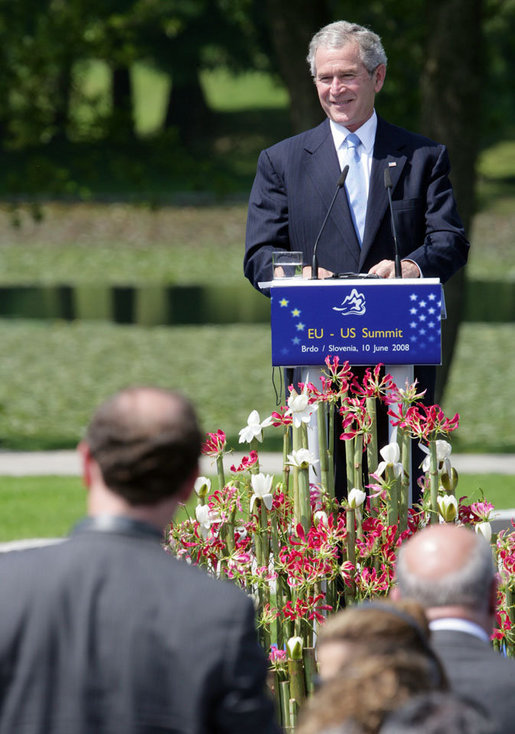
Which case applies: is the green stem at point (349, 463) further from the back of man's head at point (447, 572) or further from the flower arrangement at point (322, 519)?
the back of man's head at point (447, 572)

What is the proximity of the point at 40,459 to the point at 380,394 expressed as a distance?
7917 millimetres

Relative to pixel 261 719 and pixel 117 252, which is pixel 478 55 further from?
pixel 117 252

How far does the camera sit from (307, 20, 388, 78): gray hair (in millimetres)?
4680

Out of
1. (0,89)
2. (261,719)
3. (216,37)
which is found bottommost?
(261,719)

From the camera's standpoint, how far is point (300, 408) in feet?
14.3

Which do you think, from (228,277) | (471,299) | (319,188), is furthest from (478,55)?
(228,277)

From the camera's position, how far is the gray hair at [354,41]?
4.68 metres

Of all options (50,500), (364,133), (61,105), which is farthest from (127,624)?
(61,105)

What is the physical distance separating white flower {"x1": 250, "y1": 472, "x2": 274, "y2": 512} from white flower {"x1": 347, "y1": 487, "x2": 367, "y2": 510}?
0.86 ft

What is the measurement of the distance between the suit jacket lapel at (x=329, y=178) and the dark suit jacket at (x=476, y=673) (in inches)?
94.7

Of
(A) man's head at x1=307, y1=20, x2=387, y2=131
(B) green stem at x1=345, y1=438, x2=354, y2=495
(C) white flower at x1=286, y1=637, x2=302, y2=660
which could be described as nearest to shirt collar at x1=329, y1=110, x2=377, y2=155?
(A) man's head at x1=307, y1=20, x2=387, y2=131

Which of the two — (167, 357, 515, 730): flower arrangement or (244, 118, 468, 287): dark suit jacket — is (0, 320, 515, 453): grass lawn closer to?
(244, 118, 468, 287): dark suit jacket

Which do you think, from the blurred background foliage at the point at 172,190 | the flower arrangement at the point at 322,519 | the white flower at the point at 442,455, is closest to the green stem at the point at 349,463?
the flower arrangement at the point at 322,519

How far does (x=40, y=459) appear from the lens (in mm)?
12102
